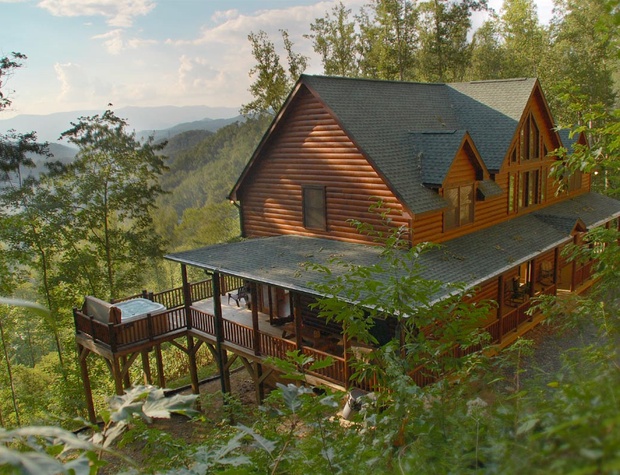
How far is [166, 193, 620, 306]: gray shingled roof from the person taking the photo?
39.0 ft

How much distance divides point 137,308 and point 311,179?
697cm

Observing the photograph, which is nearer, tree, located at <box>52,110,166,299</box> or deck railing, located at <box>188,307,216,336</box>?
deck railing, located at <box>188,307,216,336</box>

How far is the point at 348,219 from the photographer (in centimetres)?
1343

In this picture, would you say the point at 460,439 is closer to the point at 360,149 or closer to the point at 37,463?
the point at 37,463

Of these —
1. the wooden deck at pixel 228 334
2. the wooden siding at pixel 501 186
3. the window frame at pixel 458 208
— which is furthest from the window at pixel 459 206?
the wooden deck at pixel 228 334

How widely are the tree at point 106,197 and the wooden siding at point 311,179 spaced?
7.87 meters

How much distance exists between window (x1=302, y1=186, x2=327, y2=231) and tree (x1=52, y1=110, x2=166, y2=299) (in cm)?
1050

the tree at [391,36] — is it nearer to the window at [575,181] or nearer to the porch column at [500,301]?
the window at [575,181]

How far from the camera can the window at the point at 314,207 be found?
15.3m

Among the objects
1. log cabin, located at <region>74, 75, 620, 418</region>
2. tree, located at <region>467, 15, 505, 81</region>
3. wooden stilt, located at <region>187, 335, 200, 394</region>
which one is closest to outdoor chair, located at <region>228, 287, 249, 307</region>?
log cabin, located at <region>74, 75, 620, 418</region>

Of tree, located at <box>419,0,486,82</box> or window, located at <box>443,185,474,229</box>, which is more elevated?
tree, located at <box>419,0,486,82</box>

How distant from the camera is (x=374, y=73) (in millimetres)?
40656

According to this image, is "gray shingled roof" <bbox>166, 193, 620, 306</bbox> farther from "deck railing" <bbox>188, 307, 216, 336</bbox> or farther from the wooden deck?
"deck railing" <bbox>188, 307, 216, 336</bbox>

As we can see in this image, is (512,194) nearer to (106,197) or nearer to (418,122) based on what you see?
(418,122)
